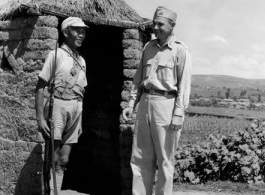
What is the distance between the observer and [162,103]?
4809 mm

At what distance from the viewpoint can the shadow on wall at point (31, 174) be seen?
586 cm

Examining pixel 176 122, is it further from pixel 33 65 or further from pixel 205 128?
pixel 205 128

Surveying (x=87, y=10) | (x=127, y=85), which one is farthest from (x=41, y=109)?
(x=87, y=10)

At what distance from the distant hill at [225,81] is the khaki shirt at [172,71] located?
89.3 m

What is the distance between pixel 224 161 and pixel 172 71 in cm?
369

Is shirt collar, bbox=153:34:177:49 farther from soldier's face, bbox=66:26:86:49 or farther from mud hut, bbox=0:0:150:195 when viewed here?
mud hut, bbox=0:0:150:195

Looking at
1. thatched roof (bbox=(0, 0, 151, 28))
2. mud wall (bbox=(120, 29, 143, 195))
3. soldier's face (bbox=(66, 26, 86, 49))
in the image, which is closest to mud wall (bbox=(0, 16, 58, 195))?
thatched roof (bbox=(0, 0, 151, 28))

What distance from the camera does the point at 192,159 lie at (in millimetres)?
8242

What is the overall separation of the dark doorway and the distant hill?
86300mm

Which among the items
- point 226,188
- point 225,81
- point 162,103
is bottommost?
point 226,188

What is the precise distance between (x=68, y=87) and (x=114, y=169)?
3.39 metres

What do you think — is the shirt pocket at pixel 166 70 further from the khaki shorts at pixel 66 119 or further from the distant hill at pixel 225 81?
the distant hill at pixel 225 81

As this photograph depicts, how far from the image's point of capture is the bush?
26.1 feet

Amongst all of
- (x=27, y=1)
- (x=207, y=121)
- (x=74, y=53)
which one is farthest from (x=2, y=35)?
(x=207, y=121)
